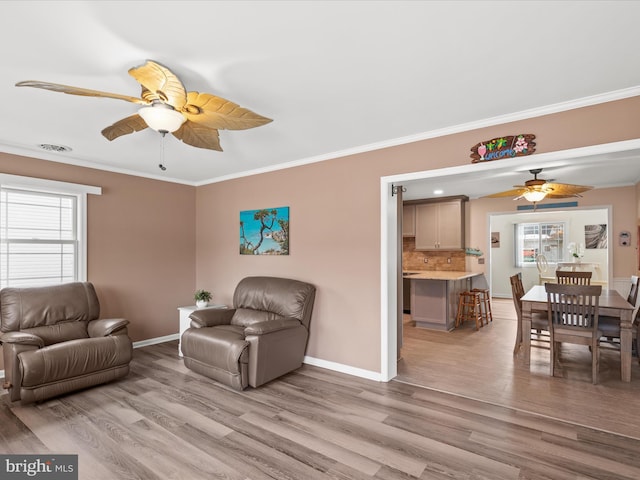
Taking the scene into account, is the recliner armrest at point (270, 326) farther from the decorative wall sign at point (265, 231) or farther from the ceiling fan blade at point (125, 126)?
the ceiling fan blade at point (125, 126)

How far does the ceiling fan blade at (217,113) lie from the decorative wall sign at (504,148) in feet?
6.17

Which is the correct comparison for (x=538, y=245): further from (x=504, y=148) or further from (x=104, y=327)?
(x=104, y=327)

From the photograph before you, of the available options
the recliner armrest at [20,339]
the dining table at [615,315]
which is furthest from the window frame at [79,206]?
the dining table at [615,315]

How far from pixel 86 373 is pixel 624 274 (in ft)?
25.5

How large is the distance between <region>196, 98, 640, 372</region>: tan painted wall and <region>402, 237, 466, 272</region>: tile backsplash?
3772 mm

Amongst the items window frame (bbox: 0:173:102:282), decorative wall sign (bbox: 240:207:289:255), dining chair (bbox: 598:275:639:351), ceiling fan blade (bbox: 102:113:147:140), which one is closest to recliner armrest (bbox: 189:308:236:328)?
decorative wall sign (bbox: 240:207:289:255)

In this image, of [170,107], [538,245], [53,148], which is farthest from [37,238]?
[538,245]

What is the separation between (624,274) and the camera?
5762 mm

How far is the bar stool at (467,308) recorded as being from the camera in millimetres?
5953

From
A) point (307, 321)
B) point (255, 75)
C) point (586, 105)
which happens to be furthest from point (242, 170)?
point (586, 105)

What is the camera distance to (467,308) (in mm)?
6348

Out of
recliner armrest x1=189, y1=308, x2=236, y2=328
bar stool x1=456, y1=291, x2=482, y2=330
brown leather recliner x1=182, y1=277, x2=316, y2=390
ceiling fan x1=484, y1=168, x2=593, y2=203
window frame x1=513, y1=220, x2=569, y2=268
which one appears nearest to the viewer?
brown leather recliner x1=182, y1=277, x2=316, y2=390

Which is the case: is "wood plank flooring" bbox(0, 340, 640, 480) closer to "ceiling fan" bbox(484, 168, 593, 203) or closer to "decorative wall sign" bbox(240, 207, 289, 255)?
"decorative wall sign" bbox(240, 207, 289, 255)

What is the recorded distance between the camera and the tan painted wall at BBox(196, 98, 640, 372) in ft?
10.3
